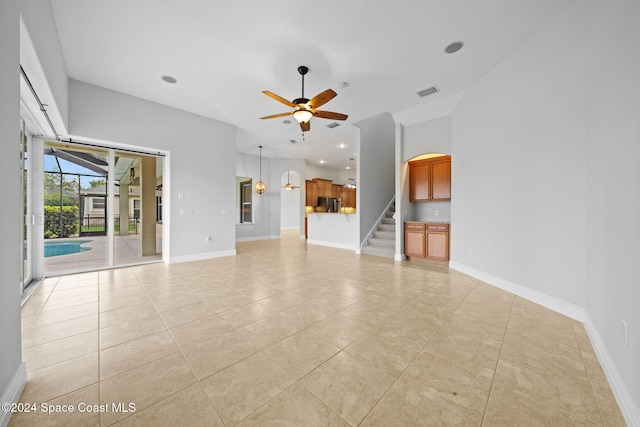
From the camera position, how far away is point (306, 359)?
181cm

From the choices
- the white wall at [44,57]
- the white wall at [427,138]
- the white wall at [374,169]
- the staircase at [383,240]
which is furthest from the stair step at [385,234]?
the white wall at [44,57]

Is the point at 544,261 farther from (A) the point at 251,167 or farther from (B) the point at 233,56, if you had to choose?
(A) the point at 251,167

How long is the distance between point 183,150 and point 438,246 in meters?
6.06

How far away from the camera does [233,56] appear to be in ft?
11.0

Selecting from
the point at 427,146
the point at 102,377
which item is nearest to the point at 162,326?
the point at 102,377

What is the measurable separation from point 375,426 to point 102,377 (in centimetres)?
184

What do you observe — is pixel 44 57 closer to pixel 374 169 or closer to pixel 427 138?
pixel 427 138

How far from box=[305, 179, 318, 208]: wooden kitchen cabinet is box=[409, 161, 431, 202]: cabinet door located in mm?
5444

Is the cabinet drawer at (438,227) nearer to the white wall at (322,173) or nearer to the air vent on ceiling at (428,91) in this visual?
the air vent on ceiling at (428,91)

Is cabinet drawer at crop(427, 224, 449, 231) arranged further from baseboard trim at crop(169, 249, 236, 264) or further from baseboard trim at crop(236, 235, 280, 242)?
baseboard trim at crop(236, 235, 280, 242)

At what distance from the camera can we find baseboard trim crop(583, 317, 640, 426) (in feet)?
4.18

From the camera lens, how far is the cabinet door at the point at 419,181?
18.6 ft

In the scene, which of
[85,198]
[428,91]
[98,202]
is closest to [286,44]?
[428,91]

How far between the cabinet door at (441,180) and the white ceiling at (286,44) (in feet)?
5.00
